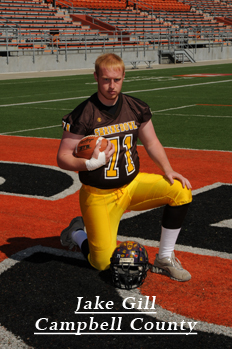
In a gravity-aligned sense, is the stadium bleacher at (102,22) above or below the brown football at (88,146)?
below

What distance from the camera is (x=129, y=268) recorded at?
375 cm

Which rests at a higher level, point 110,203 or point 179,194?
point 179,194

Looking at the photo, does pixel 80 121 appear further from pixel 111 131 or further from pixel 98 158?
pixel 98 158

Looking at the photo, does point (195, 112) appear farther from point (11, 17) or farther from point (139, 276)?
point (11, 17)

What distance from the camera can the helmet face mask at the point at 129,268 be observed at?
12.3ft

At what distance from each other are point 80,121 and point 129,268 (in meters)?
1.13

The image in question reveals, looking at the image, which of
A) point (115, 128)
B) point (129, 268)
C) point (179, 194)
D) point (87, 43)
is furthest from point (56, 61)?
point (129, 268)

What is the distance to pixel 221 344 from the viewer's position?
3045mm

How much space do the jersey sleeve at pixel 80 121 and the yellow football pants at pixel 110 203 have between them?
47 cm

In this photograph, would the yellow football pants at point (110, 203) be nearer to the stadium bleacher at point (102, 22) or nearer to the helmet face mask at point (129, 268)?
the helmet face mask at point (129, 268)

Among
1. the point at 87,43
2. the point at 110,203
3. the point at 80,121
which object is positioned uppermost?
the point at 80,121

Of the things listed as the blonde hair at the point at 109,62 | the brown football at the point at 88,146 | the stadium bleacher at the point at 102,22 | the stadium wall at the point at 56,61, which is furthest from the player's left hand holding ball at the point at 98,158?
the stadium wall at the point at 56,61

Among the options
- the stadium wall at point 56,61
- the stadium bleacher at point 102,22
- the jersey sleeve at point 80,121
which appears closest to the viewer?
the jersey sleeve at point 80,121

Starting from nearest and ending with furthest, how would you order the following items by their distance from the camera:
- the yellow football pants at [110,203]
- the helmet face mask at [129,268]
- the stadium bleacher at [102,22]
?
the helmet face mask at [129,268] < the yellow football pants at [110,203] < the stadium bleacher at [102,22]
